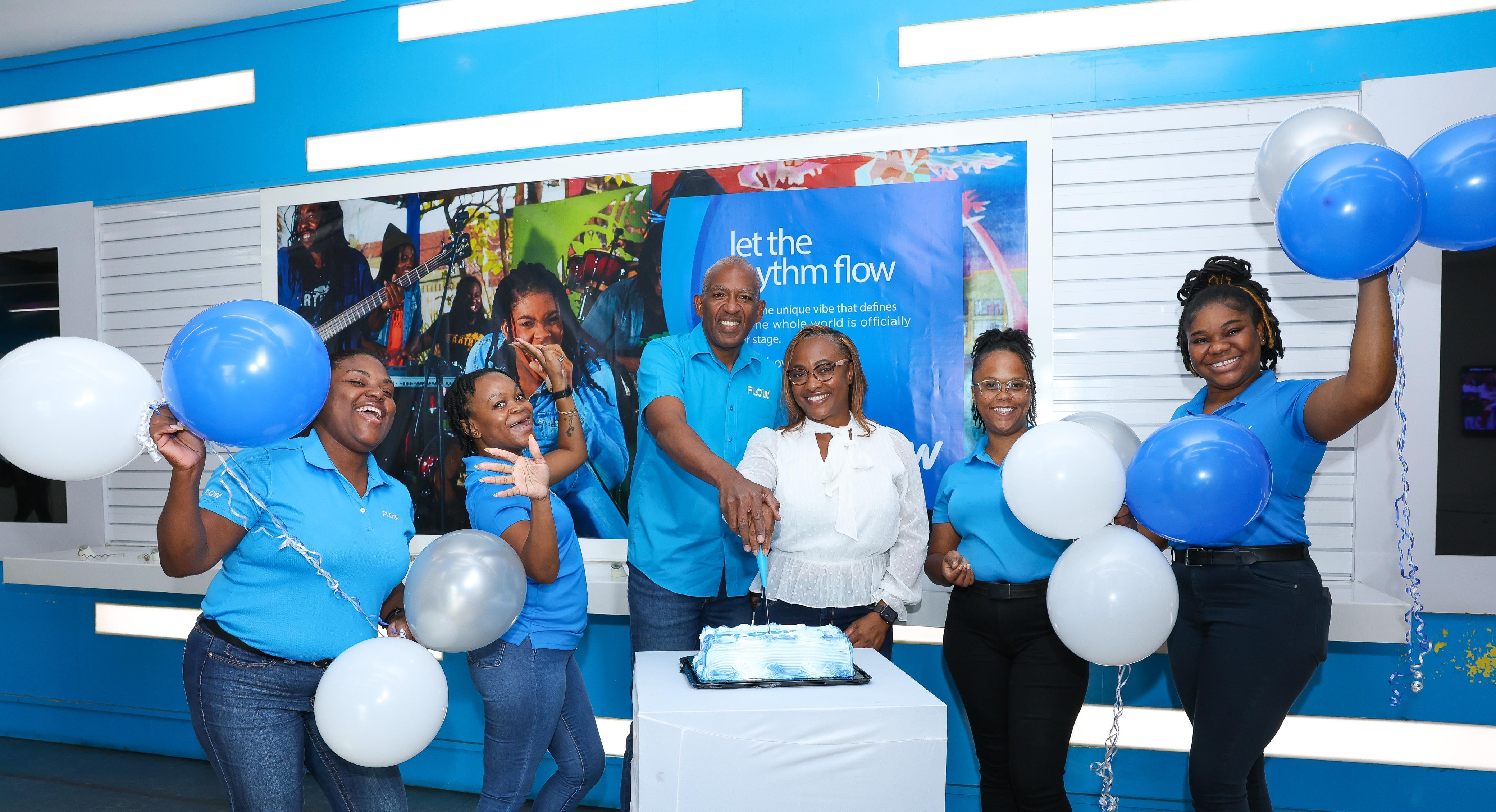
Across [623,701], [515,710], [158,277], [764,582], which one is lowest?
[623,701]

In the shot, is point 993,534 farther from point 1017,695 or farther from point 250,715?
point 250,715

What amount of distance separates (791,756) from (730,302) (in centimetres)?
148

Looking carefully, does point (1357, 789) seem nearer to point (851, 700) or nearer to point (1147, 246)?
point (1147, 246)

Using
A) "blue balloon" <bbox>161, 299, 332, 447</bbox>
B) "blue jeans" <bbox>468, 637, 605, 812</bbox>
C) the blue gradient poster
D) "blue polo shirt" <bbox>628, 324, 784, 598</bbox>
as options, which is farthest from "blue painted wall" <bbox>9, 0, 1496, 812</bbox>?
"blue balloon" <bbox>161, 299, 332, 447</bbox>

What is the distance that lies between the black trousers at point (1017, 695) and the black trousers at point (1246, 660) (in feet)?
1.01

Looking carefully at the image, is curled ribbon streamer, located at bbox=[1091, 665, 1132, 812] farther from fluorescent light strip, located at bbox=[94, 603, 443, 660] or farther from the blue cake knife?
fluorescent light strip, located at bbox=[94, 603, 443, 660]

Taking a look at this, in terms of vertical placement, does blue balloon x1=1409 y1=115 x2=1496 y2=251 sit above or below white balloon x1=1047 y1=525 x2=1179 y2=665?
above

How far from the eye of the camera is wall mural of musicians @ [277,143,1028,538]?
3217 millimetres

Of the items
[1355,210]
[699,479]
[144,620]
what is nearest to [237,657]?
[699,479]

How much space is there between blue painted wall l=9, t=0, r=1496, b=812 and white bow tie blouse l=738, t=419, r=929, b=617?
1.11 meters

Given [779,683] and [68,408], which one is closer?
[68,408]

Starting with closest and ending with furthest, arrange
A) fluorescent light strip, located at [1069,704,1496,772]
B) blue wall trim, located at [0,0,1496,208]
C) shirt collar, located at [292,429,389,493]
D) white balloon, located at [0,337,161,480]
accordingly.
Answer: white balloon, located at [0,337,161,480], shirt collar, located at [292,429,389,493], fluorescent light strip, located at [1069,704,1496,772], blue wall trim, located at [0,0,1496,208]

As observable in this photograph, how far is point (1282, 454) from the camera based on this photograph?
6.91 feet

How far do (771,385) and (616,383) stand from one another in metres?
0.91
